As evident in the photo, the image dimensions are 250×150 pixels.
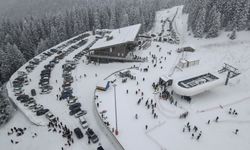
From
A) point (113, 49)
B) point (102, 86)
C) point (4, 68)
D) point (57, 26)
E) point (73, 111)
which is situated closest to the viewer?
point (73, 111)

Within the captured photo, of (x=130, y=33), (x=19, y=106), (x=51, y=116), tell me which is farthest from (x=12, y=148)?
(x=130, y=33)

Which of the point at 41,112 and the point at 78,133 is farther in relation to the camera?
the point at 41,112

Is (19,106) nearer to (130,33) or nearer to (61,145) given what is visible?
(61,145)

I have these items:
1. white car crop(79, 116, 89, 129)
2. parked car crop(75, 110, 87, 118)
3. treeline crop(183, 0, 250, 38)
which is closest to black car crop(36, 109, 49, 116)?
parked car crop(75, 110, 87, 118)

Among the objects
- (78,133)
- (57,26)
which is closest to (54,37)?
(57,26)

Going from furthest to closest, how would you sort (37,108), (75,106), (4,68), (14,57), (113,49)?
(14,57) < (4,68) < (113,49) < (37,108) < (75,106)

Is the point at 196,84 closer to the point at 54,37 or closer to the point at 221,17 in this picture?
the point at 221,17

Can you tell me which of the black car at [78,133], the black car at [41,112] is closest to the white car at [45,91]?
the black car at [41,112]
